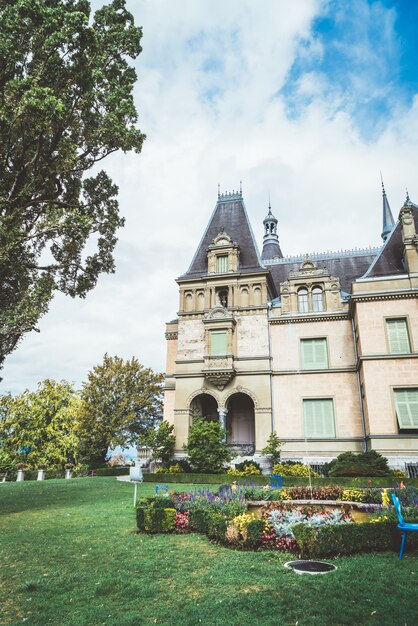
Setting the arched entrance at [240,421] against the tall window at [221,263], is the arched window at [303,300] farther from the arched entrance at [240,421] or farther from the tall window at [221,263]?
the arched entrance at [240,421]

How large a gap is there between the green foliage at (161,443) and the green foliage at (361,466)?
11.8 m

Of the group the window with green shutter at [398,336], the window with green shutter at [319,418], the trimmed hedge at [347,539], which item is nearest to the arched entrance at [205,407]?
the window with green shutter at [319,418]

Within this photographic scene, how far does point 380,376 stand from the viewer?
26.0 metres

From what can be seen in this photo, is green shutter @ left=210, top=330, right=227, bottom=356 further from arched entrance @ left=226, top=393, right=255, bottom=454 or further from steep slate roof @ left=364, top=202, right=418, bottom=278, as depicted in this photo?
steep slate roof @ left=364, top=202, right=418, bottom=278

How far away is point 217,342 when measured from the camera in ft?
105

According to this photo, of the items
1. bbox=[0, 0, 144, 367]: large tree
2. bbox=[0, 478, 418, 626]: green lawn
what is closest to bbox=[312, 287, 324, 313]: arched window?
bbox=[0, 0, 144, 367]: large tree

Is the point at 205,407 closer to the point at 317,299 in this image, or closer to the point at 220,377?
the point at 220,377

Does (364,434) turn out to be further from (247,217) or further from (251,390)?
(247,217)

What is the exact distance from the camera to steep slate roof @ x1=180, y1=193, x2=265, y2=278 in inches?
1378

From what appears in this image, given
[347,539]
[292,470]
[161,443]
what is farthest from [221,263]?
[347,539]

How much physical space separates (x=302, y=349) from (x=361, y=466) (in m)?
11.5

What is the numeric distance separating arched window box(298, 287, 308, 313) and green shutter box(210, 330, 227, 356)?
20.7ft

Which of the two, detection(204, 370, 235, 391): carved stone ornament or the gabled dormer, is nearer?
detection(204, 370, 235, 391): carved stone ornament

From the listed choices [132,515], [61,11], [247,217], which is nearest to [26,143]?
[61,11]
